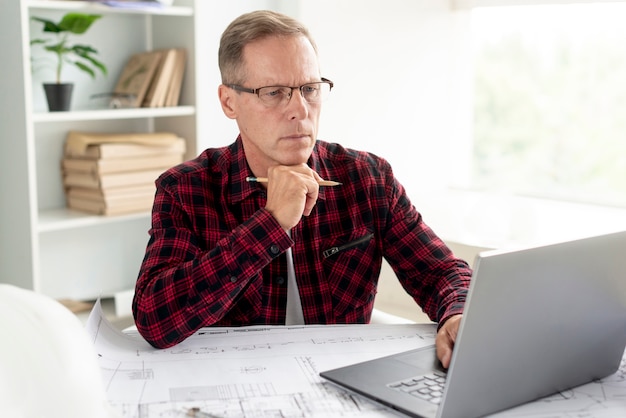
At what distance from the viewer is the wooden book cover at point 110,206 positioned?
284cm

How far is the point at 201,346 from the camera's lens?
1450 millimetres

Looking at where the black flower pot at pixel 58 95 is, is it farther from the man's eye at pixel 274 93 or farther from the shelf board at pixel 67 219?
the man's eye at pixel 274 93

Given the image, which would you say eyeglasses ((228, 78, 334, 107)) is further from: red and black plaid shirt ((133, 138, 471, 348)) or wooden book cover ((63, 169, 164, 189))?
wooden book cover ((63, 169, 164, 189))

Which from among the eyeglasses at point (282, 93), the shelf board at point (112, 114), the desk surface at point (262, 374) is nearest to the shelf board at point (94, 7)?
the shelf board at point (112, 114)

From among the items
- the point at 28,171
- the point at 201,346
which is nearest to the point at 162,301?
the point at 201,346

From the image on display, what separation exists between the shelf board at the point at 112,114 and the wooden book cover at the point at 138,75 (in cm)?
7

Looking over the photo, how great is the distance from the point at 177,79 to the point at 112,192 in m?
0.48

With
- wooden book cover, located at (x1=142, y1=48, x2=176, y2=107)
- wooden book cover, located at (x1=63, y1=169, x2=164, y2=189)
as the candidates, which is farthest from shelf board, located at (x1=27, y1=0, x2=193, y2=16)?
wooden book cover, located at (x1=63, y1=169, x2=164, y2=189)

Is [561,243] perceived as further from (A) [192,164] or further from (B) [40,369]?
(A) [192,164]

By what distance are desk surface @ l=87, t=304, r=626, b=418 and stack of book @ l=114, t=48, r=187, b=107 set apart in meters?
1.54

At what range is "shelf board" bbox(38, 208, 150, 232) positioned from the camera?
2676 mm

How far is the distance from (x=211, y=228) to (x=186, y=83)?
4.78 ft

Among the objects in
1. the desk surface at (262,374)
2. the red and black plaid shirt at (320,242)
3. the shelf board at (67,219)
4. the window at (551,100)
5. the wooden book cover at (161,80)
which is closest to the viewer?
the desk surface at (262,374)

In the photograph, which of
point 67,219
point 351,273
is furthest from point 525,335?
point 67,219
